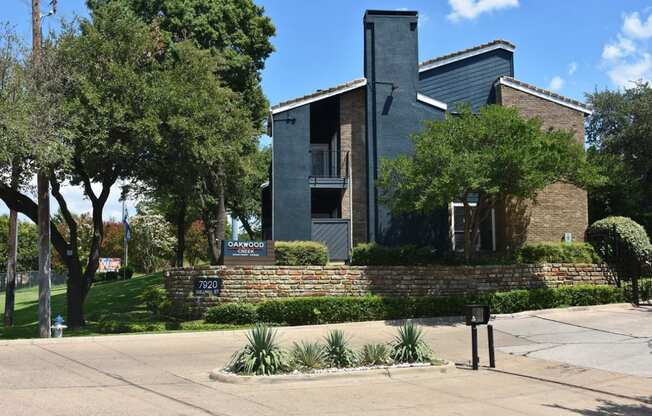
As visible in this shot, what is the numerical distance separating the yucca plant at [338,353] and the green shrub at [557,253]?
40.4ft

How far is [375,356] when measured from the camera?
36.8 feet

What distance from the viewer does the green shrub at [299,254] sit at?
66.9ft

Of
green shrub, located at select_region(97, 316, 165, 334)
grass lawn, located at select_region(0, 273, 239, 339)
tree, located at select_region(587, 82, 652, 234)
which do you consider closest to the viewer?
green shrub, located at select_region(97, 316, 165, 334)

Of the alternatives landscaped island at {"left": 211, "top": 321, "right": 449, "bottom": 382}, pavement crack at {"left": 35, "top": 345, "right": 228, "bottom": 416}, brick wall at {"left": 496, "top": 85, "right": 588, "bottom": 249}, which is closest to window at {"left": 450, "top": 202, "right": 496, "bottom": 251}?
brick wall at {"left": 496, "top": 85, "right": 588, "bottom": 249}

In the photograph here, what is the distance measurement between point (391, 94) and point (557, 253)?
8.29 metres

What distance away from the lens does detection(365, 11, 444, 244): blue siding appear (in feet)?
76.8

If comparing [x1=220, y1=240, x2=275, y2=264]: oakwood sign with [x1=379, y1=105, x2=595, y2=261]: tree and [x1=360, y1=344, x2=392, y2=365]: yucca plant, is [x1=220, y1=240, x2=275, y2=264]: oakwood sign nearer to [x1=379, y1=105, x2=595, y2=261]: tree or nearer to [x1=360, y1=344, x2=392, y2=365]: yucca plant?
[x1=379, y1=105, x2=595, y2=261]: tree

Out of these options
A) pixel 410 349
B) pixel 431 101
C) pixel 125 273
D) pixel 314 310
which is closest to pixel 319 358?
pixel 410 349

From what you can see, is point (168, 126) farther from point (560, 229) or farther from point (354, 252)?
point (560, 229)

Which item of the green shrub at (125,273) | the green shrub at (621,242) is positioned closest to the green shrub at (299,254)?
the green shrub at (621,242)

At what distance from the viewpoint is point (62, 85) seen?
17.3 metres

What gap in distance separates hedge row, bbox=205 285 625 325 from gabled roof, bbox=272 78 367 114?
7.84 m

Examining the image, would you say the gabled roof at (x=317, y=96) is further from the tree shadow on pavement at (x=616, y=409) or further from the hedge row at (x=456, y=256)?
the tree shadow on pavement at (x=616, y=409)

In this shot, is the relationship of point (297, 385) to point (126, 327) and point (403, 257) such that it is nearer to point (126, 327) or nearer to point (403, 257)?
point (126, 327)
